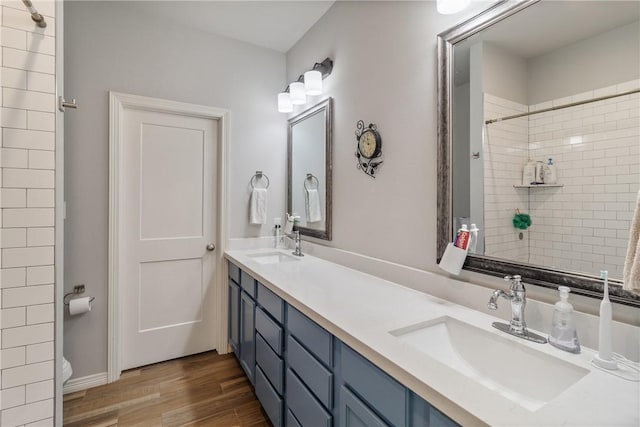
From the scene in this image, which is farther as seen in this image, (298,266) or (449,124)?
(298,266)

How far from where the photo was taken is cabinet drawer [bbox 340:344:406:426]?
2.53ft

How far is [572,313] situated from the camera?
85 cm

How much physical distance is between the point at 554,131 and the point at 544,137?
30 mm

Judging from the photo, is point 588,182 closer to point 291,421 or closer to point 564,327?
point 564,327

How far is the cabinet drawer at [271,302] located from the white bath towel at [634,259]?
47.2 inches

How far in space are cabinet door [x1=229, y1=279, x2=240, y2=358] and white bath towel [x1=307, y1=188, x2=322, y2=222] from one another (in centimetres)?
77

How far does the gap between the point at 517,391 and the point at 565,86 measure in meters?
0.95

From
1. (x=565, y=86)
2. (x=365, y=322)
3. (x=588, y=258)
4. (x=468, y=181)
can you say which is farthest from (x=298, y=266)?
(x=565, y=86)

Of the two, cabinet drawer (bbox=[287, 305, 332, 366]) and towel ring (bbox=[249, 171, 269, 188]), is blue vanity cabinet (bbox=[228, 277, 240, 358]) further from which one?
cabinet drawer (bbox=[287, 305, 332, 366])

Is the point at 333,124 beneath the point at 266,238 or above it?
above

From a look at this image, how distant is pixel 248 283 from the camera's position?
A: 1.94 meters

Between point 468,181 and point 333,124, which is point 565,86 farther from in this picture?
point 333,124

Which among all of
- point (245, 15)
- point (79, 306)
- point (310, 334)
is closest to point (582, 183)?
point (310, 334)

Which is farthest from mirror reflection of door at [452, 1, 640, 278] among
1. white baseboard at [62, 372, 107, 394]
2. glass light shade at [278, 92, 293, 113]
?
white baseboard at [62, 372, 107, 394]
